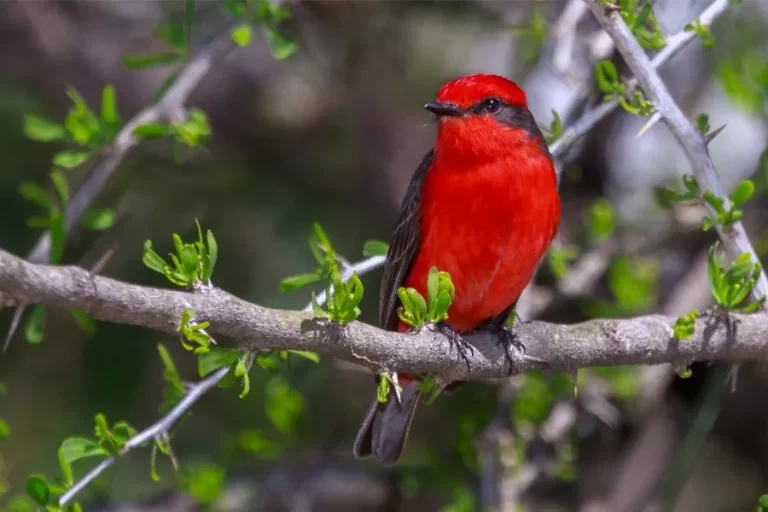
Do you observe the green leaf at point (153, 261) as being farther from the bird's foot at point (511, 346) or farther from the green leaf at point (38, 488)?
Answer: the bird's foot at point (511, 346)

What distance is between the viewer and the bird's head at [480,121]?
416 centimetres

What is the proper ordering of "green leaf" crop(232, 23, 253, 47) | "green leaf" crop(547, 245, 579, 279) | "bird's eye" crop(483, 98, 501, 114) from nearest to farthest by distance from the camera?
"green leaf" crop(232, 23, 253, 47)
"bird's eye" crop(483, 98, 501, 114)
"green leaf" crop(547, 245, 579, 279)

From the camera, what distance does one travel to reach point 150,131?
377cm

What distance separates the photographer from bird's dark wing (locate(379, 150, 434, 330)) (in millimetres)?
4090

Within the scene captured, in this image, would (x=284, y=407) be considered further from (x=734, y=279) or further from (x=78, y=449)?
(x=734, y=279)

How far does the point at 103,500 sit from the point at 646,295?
8.72 feet

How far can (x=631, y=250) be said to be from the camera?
523 centimetres

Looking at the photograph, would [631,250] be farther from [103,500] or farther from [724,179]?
[103,500]

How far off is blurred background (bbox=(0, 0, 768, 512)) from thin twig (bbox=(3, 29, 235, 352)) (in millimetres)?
470

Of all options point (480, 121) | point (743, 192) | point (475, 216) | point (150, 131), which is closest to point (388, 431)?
point (475, 216)

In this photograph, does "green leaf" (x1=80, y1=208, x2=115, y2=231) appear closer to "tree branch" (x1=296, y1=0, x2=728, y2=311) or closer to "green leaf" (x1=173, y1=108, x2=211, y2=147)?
"green leaf" (x1=173, y1=108, x2=211, y2=147)

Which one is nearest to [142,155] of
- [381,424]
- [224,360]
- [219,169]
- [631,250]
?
[219,169]

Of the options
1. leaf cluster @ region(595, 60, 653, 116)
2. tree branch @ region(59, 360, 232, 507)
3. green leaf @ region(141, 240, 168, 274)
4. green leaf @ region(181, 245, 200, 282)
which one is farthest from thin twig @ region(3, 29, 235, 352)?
leaf cluster @ region(595, 60, 653, 116)

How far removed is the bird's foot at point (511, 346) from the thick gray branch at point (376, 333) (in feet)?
0.07
